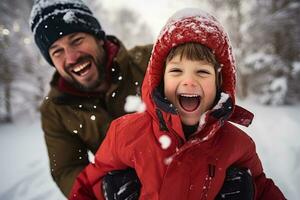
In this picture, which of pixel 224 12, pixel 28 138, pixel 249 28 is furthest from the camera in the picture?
pixel 224 12

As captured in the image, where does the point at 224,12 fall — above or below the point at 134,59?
above

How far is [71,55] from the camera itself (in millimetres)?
2646

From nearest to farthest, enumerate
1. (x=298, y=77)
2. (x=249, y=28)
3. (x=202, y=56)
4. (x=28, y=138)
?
(x=202, y=56)
(x=28, y=138)
(x=298, y=77)
(x=249, y=28)

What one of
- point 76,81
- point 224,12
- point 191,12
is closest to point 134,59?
point 76,81

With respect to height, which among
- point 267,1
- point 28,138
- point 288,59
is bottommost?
point 28,138

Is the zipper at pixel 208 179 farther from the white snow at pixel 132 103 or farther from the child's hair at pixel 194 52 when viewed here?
the white snow at pixel 132 103

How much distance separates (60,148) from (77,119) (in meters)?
0.34

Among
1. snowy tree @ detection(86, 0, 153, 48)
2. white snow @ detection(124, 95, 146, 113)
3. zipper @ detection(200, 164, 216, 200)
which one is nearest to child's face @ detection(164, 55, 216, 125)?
zipper @ detection(200, 164, 216, 200)

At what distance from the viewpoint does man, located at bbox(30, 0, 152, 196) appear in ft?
8.70

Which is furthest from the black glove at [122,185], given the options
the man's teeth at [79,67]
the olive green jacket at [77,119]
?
the man's teeth at [79,67]

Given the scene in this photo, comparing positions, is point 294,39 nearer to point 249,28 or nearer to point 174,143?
point 249,28

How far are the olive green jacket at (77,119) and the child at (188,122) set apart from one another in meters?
0.87

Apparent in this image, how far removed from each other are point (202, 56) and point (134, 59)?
151 cm

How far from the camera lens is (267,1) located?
423 inches
